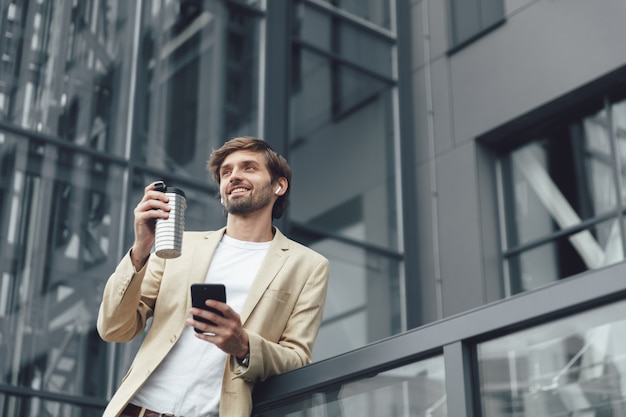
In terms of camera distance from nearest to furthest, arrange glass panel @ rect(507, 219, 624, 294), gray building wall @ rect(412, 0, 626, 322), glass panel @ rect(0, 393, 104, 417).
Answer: glass panel @ rect(0, 393, 104, 417), glass panel @ rect(507, 219, 624, 294), gray building wall @ rect(412, 0, 626, 322)

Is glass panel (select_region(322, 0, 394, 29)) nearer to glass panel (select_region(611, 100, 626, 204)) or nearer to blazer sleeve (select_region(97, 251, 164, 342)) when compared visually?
glass panel (select_region(611, 100, 626, 204))

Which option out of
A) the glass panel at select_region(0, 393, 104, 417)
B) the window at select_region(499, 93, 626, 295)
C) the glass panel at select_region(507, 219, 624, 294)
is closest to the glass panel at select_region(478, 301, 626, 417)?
the glass panel at select_region(0, 393, 104, 417)

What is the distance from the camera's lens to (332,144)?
→ 11852mm

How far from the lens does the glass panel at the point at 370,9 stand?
12539 mm

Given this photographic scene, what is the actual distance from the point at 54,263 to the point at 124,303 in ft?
16.9

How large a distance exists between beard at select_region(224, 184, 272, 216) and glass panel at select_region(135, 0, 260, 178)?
5722 millimetres

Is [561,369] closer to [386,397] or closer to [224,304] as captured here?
[386,397]

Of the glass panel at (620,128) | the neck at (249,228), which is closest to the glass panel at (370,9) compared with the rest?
the glass panel at (620,128)

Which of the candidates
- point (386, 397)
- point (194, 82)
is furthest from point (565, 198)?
point (386, 397)

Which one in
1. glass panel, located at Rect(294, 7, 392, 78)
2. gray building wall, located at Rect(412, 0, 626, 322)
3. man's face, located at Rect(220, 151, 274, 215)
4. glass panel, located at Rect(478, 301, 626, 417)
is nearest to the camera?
glass panel, located at Rect(478, 301, 626, 417)

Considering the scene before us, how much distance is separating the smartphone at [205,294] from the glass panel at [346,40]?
841cm

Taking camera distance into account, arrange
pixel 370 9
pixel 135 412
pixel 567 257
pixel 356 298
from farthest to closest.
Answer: pixel 370 9, pixel 356 298, pixel 567 257, pixel 135 412

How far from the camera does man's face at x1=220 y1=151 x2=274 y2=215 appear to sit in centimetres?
445

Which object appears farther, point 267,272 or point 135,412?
point 267,272
